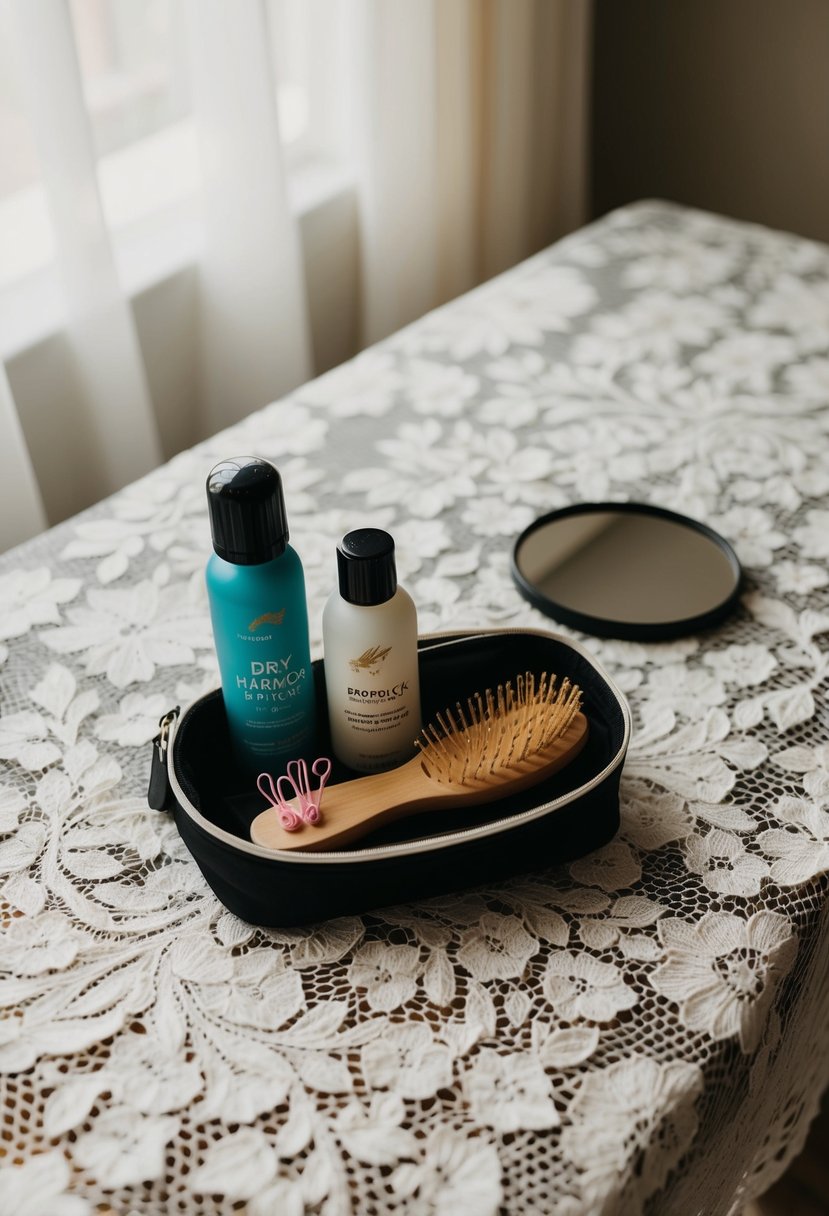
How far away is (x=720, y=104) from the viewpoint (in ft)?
5.62

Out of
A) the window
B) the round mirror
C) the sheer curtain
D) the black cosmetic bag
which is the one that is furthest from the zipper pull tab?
the window

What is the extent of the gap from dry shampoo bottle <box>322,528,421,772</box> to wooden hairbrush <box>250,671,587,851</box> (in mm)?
16

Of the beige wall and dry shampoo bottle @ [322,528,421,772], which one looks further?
the beige wall

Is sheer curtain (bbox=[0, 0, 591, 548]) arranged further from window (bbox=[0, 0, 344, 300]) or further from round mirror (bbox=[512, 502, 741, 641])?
round mirror (bbox=[512, 502, 741, 641])

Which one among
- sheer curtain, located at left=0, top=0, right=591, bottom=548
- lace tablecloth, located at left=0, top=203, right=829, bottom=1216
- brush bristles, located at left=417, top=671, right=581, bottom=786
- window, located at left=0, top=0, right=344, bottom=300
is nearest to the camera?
lace tablecloth, located at left=0, top=203, right=829, bottom=1216

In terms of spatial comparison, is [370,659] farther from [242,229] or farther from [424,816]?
[242,229]

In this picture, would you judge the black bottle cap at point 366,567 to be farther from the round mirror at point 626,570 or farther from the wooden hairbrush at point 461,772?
the round mirror at point 626,570

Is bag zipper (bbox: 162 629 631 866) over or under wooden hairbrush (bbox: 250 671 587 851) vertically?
over

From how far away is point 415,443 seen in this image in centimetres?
94

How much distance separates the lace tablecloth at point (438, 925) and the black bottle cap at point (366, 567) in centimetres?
17

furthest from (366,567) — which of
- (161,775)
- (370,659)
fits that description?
(161,775)

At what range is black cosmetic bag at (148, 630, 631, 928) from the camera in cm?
54

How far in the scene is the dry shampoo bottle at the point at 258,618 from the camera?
0.54m

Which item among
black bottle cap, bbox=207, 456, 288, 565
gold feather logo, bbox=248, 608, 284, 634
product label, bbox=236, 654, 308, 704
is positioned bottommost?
product label, bbox=236, 654, 308, 704
